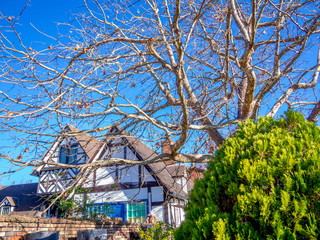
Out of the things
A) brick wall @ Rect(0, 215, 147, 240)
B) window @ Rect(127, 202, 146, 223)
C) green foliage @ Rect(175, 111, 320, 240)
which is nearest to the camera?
green foliage @ Rect(175, 111, 320, 240)

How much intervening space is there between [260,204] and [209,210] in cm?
41

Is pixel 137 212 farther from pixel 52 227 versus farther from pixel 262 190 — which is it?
pixel 262 190

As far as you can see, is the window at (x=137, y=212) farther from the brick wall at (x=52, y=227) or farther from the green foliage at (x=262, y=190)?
→ the green foliage at (x=262, y=190)

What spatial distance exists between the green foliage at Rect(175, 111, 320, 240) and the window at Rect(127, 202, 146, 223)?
418 inches

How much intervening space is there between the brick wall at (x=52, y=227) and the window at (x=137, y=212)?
13.1 ft

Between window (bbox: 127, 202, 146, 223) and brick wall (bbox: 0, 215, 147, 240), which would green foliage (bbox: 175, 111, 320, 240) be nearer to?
brick wall (bbox: 0, 215, 147, 240)

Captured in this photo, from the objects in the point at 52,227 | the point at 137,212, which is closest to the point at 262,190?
the point at 52,227

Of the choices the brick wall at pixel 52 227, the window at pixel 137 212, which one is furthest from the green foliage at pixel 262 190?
the window at pixel 137 212

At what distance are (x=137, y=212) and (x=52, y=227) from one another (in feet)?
24.7

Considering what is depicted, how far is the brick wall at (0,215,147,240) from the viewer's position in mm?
4629

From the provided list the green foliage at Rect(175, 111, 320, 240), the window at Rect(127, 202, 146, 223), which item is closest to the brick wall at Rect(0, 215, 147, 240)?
the green foliage at Rect(175, 111, 320, 240)

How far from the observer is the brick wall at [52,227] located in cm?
463

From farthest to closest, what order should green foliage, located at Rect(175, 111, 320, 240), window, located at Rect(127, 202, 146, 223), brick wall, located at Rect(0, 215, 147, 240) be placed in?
window, located at Rect(127, 202, 146, 223), brick wall, located at Rect(0, 215, 147, 240), green foliage, located at Rect(175, 111, 320, 240)

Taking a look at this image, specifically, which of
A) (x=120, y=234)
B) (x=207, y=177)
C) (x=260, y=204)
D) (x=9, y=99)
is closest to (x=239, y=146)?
(x=207, y=177)
